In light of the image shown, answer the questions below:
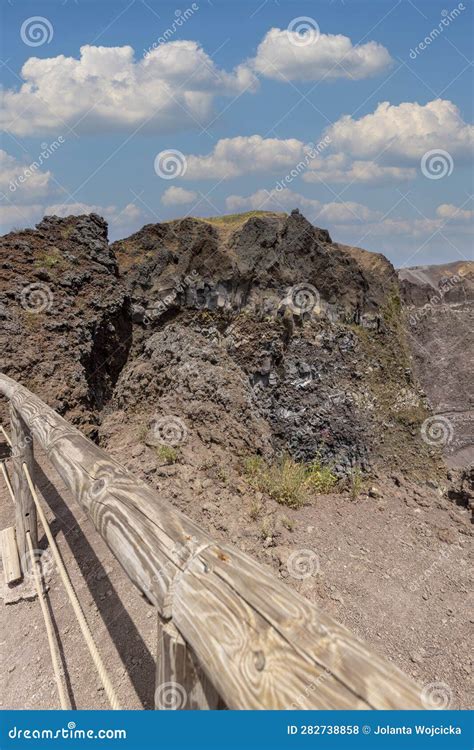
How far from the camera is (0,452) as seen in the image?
5676 millimetres

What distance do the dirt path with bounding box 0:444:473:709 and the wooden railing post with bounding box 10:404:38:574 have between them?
1.16 ft

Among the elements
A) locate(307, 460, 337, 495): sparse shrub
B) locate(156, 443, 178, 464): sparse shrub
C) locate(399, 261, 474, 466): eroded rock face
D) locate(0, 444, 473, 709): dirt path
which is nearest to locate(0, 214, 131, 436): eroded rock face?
locate(156, 443, 178, 464): sparse shrub

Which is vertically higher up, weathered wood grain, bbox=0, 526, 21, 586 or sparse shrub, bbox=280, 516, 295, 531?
weathered wood grain, bbox=0, 526, 21, 586

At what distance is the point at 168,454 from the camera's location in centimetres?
592

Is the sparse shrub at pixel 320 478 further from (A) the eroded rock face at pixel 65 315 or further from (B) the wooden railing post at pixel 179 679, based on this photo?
(B) the wooden railing post at pixel 179 679

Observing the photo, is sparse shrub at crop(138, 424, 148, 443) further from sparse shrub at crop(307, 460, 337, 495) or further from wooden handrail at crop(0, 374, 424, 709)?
wooden handrail at crop(0, 374, 424, 709)

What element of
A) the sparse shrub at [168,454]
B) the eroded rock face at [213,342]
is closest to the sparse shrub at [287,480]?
the eroded rock face at [213,342]

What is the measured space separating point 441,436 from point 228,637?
941 centimetres

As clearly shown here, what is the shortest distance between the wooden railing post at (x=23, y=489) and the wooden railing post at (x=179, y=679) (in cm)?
269

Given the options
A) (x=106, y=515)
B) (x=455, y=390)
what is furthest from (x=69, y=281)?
(x=455, y=390)

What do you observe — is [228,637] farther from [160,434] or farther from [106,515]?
[160,434]

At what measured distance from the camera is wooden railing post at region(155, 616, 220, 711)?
1229 millimetres

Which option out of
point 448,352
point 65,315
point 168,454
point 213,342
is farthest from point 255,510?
point 448,352

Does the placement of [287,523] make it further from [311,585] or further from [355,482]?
[355,482]
